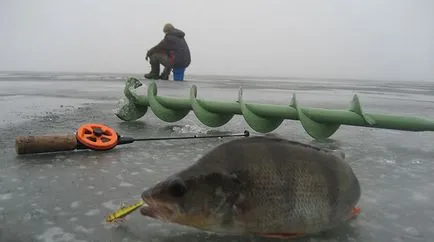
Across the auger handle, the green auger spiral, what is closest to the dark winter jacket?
the green auger spiral

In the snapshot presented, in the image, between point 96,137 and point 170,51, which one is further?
point 170,51

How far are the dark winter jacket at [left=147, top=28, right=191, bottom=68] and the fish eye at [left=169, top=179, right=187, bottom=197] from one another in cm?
1483

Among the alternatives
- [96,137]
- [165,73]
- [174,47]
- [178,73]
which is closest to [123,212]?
[96,137]

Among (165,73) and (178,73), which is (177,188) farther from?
(178,73)

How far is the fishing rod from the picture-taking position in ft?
Result: 9.80

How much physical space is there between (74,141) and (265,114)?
192cm

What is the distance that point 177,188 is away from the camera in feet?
4.55

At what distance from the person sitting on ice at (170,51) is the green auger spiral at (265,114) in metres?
10.9

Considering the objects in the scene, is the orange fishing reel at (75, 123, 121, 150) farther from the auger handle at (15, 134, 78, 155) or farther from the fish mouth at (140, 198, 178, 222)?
the fish mouth at (140, 198, 178, 222)

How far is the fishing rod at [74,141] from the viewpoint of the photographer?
9.80ft

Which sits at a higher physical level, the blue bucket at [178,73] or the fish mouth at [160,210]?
the fish mouth at [160,210]

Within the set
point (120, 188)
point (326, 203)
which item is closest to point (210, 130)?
point (120, 188)

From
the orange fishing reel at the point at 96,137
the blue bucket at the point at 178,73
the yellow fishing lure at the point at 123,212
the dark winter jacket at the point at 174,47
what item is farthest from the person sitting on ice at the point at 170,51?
the yellow fishing lure at the point at 123,212

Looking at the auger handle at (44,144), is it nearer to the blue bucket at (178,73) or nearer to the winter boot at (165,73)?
the winter boot at (165,73)
